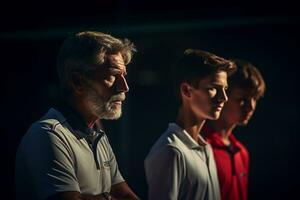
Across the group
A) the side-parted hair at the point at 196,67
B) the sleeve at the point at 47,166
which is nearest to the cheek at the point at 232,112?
the side-parted hair at the point at 196,67

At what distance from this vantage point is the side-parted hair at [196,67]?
360 centimetres

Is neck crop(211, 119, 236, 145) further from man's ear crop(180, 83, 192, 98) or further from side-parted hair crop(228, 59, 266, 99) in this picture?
man's ear crop(180, 83, 192, 98)

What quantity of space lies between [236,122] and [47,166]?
6.83 ft

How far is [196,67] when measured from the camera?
361 cm

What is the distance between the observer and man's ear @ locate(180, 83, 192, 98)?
3616mm

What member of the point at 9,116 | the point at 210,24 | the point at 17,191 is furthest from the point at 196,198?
the point at 210,24

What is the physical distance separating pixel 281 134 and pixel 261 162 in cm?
52

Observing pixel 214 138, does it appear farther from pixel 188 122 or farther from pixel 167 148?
pixel 167 148

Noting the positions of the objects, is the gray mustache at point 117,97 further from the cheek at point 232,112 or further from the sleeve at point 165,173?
the cheek at point 232,112

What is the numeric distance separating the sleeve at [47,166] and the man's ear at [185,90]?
44.7 inches

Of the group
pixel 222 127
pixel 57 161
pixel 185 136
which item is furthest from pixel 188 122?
pixel 57 161

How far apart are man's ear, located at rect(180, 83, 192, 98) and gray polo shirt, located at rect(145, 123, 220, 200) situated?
21 centimetres

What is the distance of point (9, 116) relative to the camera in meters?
6.86

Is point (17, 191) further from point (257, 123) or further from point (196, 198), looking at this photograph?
point (257, 123)
